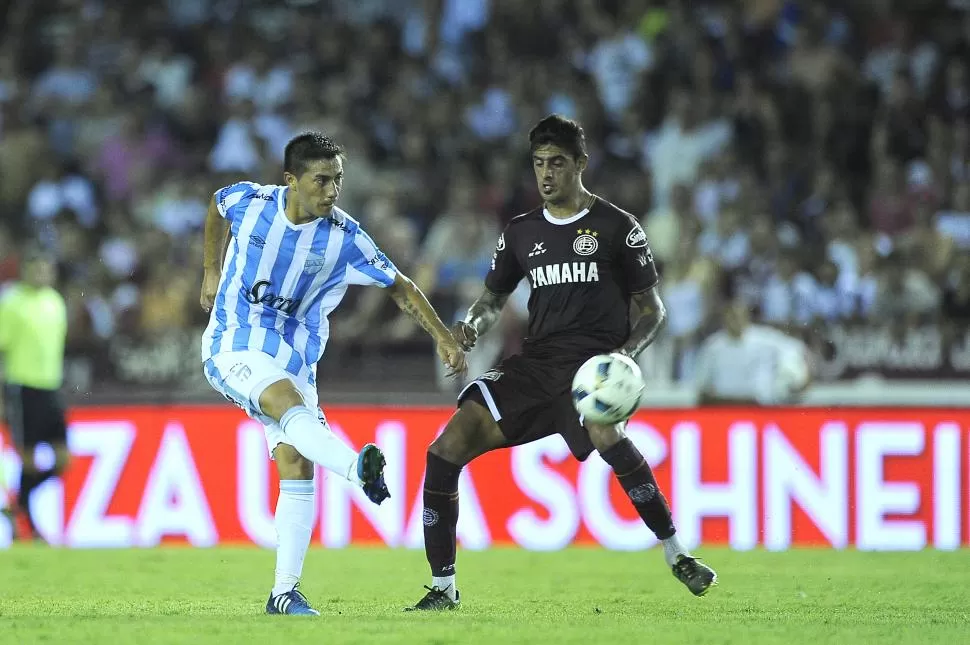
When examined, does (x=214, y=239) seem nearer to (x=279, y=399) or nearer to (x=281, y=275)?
(x=281, y=275)

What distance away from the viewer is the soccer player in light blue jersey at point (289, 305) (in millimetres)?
7199

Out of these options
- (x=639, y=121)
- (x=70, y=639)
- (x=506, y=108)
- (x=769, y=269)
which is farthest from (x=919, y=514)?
(x=70, y=639)

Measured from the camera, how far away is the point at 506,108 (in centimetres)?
1666

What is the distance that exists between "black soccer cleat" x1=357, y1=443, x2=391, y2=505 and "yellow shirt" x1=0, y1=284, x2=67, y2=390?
745cm

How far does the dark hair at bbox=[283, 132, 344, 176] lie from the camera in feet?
23.7

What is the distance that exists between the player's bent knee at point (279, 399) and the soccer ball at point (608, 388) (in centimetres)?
132

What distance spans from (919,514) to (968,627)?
18.1ft

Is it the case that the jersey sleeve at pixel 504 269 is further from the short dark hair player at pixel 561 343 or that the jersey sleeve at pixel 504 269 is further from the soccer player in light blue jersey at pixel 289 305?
the soccer player in light blue jersey at pixel 289 305

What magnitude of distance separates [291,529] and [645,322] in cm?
200

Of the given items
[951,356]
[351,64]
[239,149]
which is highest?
[351,64]

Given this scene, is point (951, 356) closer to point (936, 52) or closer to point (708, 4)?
point (936, 52)

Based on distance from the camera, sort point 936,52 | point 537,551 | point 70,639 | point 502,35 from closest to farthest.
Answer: point 70,639
point 537,551
point 936,52
point 502,35

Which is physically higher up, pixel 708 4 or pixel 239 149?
pixel 708 4

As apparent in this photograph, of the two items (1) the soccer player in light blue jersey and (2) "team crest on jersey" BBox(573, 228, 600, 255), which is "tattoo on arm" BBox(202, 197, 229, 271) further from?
(2) "team crest on jersey" BBox(573, 228, 600, 255)
